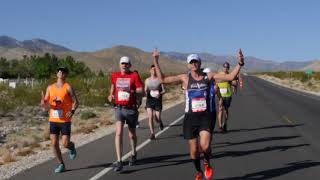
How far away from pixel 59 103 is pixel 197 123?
2733 mm

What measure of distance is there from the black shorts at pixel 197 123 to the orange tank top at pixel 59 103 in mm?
2476

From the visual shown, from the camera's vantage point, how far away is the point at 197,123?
9.18m

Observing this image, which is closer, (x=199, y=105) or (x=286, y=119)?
(x=199, y=105)

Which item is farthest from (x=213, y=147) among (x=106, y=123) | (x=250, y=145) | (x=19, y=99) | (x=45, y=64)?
(x=45, y=64)

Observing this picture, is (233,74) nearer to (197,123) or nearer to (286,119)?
(197,123)

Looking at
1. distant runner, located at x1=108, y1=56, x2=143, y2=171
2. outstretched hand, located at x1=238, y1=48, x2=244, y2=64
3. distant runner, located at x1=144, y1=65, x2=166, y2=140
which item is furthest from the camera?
distant runner, located at x1=144, y1=65, x2=166, y2=140

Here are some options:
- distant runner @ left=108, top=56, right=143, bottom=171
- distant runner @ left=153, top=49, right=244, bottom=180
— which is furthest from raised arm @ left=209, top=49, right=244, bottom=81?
distant runner @ left=108, top=56, right=143, bottom=171

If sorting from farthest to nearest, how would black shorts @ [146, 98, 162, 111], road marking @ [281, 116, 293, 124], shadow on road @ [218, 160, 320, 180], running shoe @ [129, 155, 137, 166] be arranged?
1. road marking @ [281, 116, 293, 124]
2. black shorts @ [146, 98, 162, 111]
3. running shoe @ [129, 155, 137, 166]
4. shadow on road @ [218, 160, 320, 180]

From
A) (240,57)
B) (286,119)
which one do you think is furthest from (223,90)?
(240,57)

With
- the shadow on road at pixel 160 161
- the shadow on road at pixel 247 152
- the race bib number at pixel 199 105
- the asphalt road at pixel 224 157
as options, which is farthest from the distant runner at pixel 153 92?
the race bib number at pixel 199 105

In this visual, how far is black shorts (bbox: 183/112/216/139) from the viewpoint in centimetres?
913

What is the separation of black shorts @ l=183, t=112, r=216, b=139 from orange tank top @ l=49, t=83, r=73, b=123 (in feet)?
8.12

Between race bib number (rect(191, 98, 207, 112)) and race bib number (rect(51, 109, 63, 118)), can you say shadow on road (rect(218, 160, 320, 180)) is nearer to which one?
race bib number (rect(191, 98, 207, 112))

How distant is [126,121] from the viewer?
11.2 m
